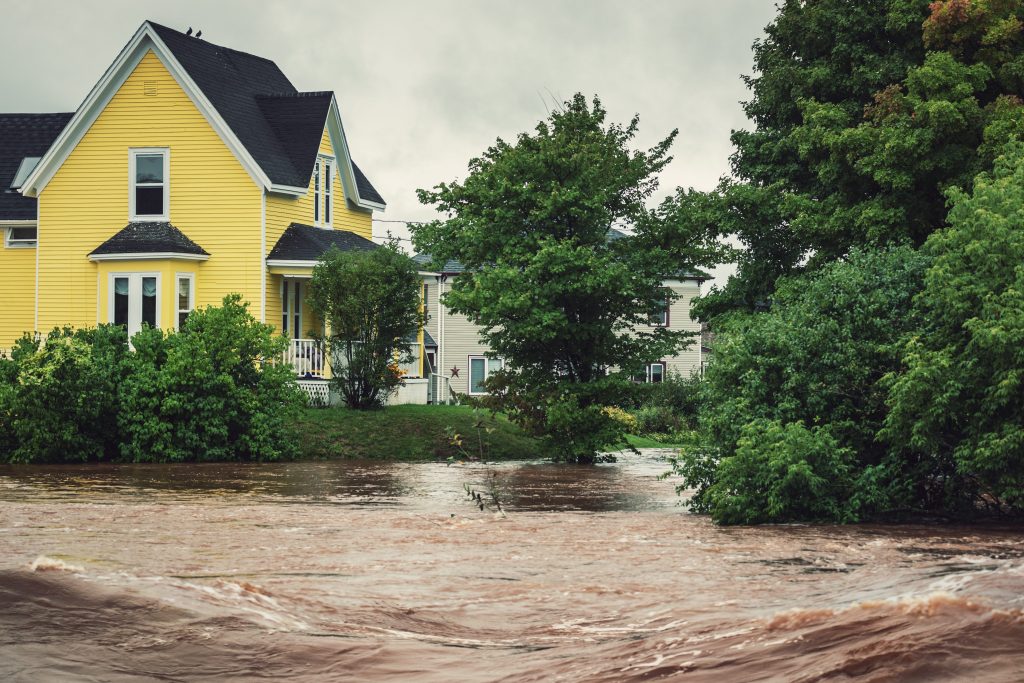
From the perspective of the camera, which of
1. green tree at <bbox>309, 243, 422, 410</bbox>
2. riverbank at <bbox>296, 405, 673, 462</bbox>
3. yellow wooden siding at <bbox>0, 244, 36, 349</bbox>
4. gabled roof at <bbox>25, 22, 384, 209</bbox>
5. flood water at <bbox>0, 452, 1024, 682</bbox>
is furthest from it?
yellow wooden siding at <bbox>0, 244, 36, 349</bbox>

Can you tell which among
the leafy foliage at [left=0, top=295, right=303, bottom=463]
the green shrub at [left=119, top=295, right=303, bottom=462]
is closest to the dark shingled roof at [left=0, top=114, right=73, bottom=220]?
the leafy foliage at [left=0, top=295, right=303, bottom=463]

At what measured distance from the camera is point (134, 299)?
34.1 meters

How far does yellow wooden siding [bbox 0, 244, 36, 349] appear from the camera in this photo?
1475 inches

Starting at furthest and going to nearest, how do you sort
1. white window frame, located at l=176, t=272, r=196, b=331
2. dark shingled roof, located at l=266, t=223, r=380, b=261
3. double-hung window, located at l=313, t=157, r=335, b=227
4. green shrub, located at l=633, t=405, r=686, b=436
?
green shrub, located at l=633, t=405, r=686, b=436, double-hung window, located at l=313, t=157, r=335, b=227, dark shingled roof, located at l=266, t=223, r=380, b=261, white window frame, located at l=176, t=272, r=196, b=331

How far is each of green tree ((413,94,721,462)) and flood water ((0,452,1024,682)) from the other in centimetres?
776

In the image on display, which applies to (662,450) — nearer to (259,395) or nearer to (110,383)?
(259,395)

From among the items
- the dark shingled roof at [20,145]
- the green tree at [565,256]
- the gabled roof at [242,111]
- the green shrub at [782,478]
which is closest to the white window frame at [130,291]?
the gabled roof at [242,111]

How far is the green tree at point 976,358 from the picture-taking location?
16672 millimetres

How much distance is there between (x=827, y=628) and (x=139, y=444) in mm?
20311

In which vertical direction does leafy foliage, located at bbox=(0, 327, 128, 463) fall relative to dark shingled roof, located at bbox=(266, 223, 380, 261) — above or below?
below

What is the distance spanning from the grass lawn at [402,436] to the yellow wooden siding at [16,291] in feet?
33.7

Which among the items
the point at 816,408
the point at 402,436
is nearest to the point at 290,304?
the point at 402,436

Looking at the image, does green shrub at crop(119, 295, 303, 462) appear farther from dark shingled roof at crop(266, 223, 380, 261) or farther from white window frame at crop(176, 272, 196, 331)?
dark shingled roof at crop(266, 223, 380, 261)

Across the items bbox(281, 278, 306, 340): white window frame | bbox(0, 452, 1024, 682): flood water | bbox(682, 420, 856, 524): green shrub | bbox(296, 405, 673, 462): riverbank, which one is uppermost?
bbox(281, 278, 306, 340): white window frame
